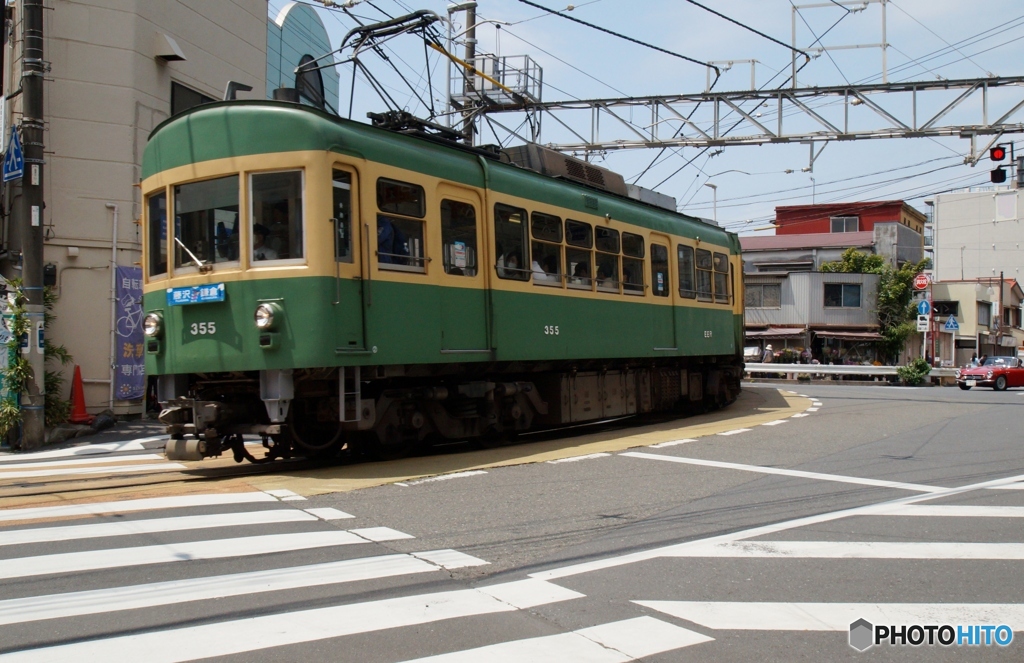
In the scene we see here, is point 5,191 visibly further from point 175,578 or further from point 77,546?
point 175,578

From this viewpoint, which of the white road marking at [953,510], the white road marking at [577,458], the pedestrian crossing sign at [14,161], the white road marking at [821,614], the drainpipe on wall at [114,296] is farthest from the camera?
the drainpipe on wall at [114,296]

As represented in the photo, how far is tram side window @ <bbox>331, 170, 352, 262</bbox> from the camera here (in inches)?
342

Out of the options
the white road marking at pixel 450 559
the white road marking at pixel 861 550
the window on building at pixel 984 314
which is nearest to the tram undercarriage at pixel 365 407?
the white road marking at pixel 450 559

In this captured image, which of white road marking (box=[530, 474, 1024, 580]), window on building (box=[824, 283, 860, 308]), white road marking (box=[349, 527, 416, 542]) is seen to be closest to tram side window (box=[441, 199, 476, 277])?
white road marking (box=[349, 527, 416, 542])

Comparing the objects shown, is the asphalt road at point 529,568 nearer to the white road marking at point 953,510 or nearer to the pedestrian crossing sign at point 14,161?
the white road marking at point 953,510

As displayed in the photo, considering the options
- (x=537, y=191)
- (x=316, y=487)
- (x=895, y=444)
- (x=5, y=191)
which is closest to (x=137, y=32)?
(x=5, y=191)

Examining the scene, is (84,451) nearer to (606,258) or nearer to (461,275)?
(461,275)

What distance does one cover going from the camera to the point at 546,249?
11883 mm

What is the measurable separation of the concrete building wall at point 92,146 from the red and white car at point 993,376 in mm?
26974

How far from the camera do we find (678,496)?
7.80m

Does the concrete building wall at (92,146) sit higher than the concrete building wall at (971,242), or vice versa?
the concrete building wall at (971,242)

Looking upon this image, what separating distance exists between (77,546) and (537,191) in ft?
24.6

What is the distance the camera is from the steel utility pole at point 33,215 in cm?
1206

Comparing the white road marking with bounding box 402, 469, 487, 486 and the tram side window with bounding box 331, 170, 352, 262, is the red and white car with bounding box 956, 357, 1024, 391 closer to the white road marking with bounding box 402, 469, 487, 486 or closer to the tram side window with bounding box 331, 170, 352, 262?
the white road marking with bounding box 402, 469, 487, 486
